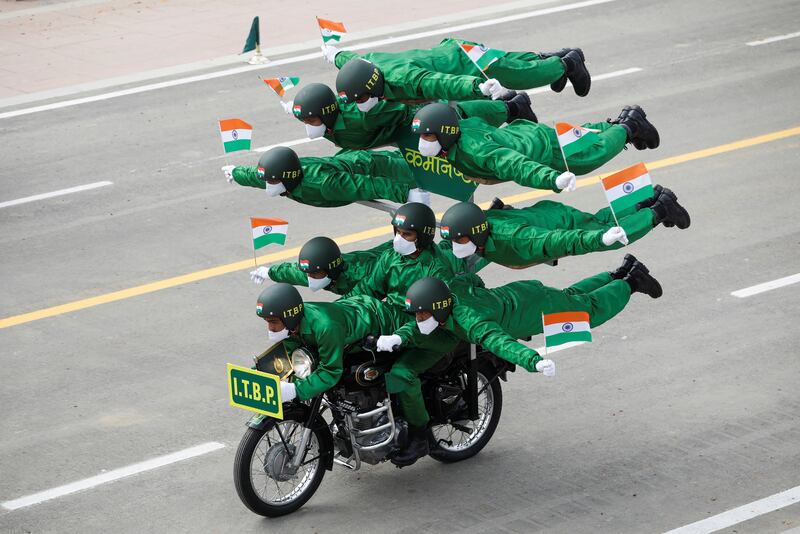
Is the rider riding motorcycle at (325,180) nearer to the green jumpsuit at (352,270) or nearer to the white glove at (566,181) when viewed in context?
the green jumpsuit at (352,270)

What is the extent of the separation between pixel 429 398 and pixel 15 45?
12.4 metres

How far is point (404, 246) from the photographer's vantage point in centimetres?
937

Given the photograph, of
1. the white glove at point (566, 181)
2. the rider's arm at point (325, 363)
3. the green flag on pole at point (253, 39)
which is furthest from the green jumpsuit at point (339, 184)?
the green flag on pole at point (253, 39)

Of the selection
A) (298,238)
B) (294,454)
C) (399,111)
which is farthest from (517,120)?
(298,238)

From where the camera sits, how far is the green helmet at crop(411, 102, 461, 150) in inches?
361

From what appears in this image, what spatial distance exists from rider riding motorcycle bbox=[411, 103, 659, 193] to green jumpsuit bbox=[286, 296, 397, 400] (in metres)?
1.13

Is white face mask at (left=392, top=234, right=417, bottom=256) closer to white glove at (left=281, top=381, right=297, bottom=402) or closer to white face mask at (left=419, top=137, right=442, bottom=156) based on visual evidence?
white face mask at (left=419, top=137, right=442, bottom=156)

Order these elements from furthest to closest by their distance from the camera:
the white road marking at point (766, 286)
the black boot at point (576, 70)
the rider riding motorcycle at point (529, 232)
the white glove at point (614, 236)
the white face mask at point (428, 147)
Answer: the white road marking at point (766, 286) → the black boot at point (576, 70) → the white face mask at point (428, 147) → the rider riding motorcycle at point (529, 232) → the white glove at point (614, 236)

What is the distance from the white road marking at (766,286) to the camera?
499 inches

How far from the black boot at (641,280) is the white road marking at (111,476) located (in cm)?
308

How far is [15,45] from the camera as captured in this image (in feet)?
66.5

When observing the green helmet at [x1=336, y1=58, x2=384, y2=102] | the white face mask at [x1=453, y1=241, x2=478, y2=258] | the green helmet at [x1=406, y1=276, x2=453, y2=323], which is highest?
the green helmet at [x1=336, y1=58, x2=384, y2=102]

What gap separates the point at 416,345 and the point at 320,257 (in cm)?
84

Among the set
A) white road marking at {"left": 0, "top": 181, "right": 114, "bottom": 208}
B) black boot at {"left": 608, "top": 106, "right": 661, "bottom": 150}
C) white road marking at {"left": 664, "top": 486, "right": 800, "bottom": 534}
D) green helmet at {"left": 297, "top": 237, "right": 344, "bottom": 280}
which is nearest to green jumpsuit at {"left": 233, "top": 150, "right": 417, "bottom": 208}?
green helmet at {"left": 297, "top": 237, "right": 344, "bottom": 280}
